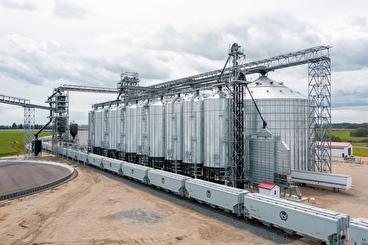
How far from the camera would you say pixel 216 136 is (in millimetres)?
37156

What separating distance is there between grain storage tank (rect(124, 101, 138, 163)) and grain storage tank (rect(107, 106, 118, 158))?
5.41 metres

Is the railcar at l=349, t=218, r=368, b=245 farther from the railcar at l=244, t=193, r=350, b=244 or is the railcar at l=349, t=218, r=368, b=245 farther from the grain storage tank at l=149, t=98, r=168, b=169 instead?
the grain storage tank at l=149, t=98, r=168, b=169

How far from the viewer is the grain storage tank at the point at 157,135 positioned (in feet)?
154

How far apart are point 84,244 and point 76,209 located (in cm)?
931

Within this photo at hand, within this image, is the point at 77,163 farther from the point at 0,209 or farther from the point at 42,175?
the point at 0,209

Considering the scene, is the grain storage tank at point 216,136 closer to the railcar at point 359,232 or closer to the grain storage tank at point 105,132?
the railcar at point 359,232

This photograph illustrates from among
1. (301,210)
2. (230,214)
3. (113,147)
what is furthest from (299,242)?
(113,147)

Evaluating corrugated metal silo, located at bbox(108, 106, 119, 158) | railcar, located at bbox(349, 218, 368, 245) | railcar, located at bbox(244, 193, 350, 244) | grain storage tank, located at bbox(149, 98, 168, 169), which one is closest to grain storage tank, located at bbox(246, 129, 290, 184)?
railcar, located at bbox(244, 193, 350, 244)

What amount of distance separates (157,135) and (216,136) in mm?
13826

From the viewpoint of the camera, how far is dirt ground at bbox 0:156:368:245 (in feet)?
70.6

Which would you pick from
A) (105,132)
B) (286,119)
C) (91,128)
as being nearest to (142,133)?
(105,132)

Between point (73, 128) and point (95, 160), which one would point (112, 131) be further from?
point (73, 128)

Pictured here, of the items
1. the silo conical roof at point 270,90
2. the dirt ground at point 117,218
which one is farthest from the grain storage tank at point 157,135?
the silo conical roof at point 270,90

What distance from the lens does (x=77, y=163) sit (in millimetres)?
62031
